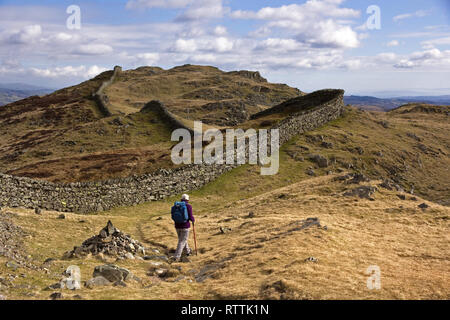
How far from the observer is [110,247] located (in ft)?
53.8

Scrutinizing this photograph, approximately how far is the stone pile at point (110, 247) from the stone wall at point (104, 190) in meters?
13.1

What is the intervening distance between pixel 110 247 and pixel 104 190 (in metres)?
16.1

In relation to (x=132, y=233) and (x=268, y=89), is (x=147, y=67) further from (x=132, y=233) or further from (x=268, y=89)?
(x=132, y=233)

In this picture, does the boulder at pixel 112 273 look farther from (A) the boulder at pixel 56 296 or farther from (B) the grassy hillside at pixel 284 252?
(A) the boulder at pixel 56 296

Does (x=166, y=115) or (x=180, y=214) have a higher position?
(x=166, y=115)

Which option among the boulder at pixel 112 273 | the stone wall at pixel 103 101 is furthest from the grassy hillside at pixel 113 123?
the boulder at pixel 112 273

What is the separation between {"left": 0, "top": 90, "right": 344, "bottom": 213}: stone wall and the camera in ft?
90.6

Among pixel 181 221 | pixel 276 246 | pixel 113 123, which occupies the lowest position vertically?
pixel 276 246

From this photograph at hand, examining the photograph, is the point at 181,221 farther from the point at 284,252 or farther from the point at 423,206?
the point at 423,206

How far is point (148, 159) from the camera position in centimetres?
4581

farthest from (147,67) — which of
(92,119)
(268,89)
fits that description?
(92,119)

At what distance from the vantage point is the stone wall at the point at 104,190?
90.6ft

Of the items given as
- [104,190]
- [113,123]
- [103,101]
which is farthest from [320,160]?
[103,101]
